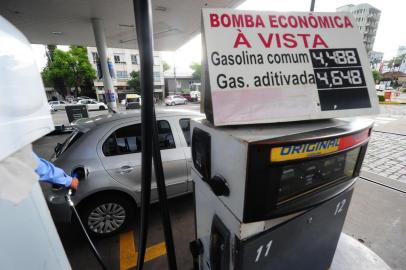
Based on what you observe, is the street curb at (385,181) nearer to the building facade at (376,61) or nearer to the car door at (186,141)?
the car door at (186,141)

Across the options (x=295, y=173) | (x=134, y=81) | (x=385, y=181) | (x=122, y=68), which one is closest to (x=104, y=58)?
(x=295, y=173)

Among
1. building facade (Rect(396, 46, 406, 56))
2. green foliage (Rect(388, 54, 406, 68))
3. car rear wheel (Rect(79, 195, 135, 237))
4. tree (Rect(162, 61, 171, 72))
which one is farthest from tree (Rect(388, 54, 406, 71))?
car rear wheel (Rect(79, 195, 135, 237))

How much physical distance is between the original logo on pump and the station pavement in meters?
2.01

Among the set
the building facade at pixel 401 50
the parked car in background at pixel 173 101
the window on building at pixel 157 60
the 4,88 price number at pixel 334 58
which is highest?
the building facade at pixel 401 50

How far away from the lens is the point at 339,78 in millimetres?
1018

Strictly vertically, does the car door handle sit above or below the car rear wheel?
above

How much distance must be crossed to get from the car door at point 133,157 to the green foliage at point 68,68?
3313 cm

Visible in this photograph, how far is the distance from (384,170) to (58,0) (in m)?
8.44

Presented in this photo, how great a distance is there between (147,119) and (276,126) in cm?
59

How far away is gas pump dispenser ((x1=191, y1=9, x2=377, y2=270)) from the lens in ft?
2.68

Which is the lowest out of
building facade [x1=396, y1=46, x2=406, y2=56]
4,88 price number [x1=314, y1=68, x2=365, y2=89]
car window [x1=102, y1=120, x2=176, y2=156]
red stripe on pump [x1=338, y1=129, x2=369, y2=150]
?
car window [x1=102, y1=120, x2=176, y2=156]

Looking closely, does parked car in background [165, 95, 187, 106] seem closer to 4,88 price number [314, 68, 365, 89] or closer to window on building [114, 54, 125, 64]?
window on building [114, 54, 125, 64]

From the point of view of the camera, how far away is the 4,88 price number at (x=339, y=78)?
100 centimetres

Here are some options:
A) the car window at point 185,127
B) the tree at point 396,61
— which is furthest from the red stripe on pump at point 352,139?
the tree at point 396,61
